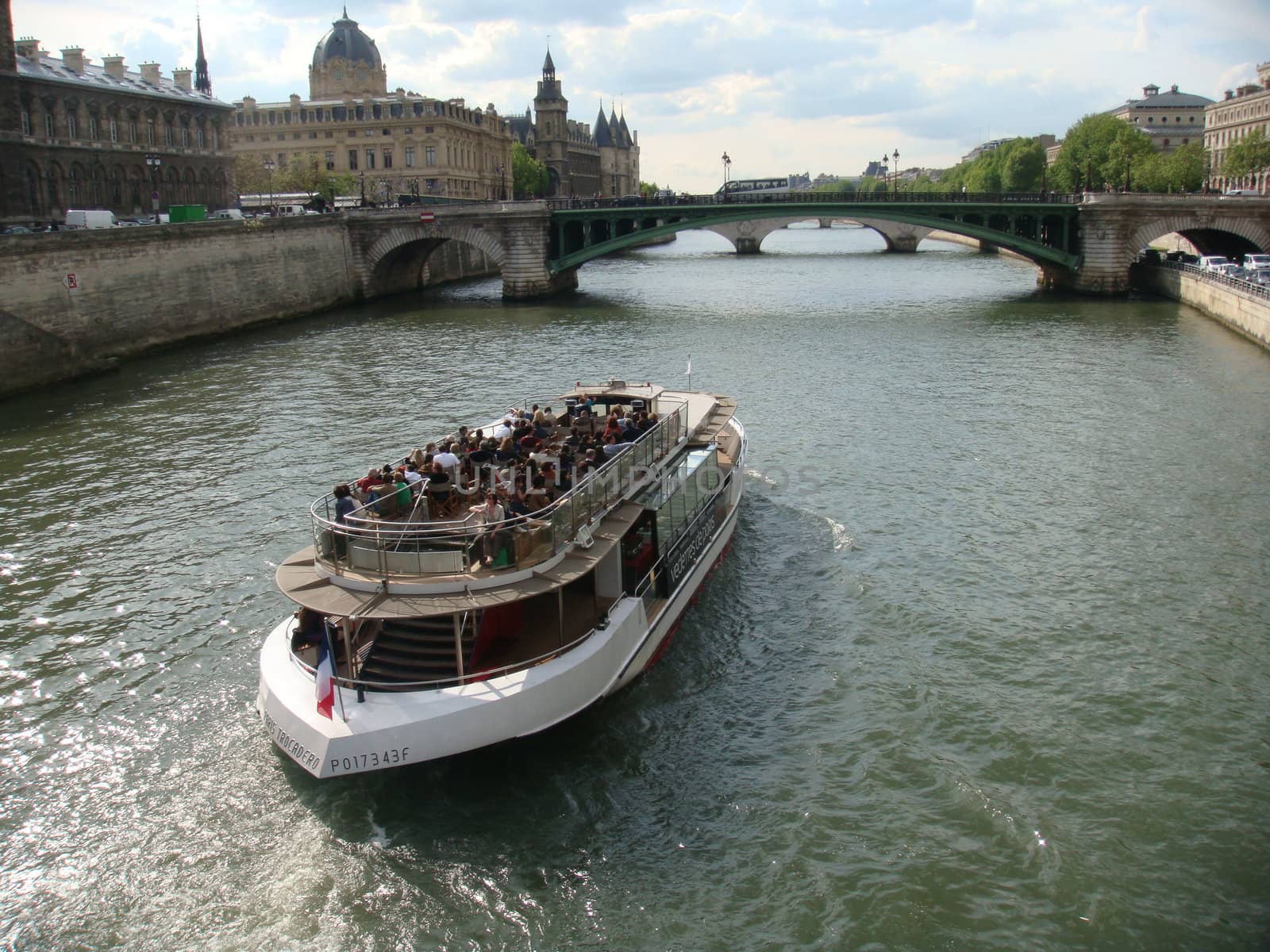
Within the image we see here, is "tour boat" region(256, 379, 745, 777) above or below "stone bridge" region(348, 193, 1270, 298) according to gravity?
below

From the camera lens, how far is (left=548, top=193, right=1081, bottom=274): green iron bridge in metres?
59.6

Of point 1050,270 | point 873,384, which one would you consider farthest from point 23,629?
point 1050,270

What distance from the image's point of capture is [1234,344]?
4116cm

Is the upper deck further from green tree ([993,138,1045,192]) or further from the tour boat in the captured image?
green tree ([993,138,1045,192])

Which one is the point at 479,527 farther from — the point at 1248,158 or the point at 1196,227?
the point at 1248,158

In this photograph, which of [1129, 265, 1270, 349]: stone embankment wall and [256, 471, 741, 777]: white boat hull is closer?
[256, 471, 741, 777]: white boat hull

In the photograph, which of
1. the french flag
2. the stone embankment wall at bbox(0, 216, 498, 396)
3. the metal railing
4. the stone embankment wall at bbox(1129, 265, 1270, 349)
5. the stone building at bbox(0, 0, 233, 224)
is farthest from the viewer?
the stone building at bbox(0, 0, 233, 224)

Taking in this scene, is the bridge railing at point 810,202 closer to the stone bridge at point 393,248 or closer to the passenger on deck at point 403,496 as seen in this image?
the stone bridge at point 393,248

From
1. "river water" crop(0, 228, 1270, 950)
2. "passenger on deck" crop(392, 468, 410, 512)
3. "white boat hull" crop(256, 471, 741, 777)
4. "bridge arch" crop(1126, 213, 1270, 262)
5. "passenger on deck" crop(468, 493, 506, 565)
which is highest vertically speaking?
"bridge arch" crop(1126, 213, 1270, 262)

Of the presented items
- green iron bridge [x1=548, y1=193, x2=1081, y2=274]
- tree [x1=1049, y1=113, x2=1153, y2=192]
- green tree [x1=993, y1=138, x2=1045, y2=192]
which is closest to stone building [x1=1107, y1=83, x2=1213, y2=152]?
green tree [x1=993, y1=138, x2=1045, y2=192]

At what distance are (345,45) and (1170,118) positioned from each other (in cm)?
10524

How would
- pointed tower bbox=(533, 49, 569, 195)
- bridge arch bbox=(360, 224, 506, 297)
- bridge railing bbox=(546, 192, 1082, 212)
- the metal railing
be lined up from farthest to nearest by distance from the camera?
1. pointed tower bbox=(533, 49, 569, 195)
2. bridge arch bbox=(360, 224, 506, 297)
3. bridge railing bbox=(546, 192, 1082, 212)
4. the metal railing

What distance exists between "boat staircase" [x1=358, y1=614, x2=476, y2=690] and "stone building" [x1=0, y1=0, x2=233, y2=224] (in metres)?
47.6

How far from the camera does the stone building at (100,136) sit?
56844 millimetres
